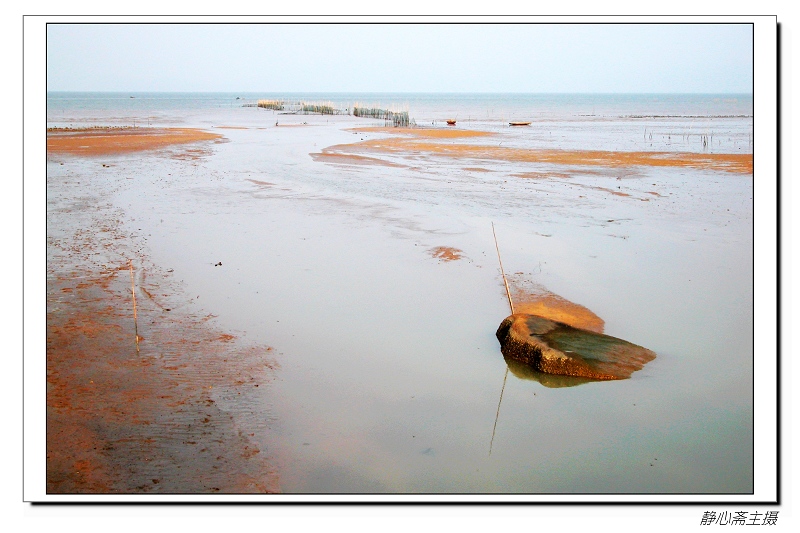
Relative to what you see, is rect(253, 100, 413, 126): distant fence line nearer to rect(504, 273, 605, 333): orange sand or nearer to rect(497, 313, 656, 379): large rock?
rect(504, 273, 605, 333): orange sand

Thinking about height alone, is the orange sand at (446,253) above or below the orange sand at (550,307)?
above

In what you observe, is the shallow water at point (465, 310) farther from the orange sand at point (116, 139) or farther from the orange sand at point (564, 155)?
the orange sand at point (116, 139)

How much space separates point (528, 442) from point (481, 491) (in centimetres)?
73

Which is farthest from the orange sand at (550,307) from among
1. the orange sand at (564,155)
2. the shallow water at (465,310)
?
the orange sand at (564,155)

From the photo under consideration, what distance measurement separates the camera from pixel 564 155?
2209 cm

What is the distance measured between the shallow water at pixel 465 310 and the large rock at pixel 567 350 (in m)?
0.17

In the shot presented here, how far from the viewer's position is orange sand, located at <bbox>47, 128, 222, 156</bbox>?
2202cm

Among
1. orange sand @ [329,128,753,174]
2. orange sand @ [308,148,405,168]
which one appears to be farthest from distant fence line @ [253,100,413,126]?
orange sand @ [308,148,405,168]

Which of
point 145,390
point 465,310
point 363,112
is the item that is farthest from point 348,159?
point 363,112

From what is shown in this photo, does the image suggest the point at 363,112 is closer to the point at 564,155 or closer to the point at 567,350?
the point at 564,155

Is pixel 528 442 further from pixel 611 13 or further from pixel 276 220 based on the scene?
pixel 276 220

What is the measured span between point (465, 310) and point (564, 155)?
1457 centimetres

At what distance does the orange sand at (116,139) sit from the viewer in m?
22.0
